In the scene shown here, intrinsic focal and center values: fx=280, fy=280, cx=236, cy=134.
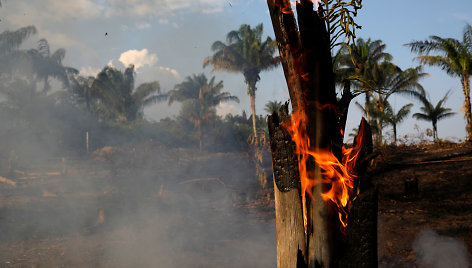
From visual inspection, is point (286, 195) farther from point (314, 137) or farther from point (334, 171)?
point (314, 137)

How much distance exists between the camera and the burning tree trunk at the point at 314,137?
2.10m

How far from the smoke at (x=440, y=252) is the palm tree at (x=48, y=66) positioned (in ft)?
110

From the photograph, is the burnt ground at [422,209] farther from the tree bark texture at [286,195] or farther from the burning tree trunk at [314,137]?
the tree bark texture at [286,195]

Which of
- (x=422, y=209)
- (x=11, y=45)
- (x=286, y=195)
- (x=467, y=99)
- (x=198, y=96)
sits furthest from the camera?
(x=198, y=96)

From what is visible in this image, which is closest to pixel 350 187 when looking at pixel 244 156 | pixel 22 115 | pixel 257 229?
pixel 257 229

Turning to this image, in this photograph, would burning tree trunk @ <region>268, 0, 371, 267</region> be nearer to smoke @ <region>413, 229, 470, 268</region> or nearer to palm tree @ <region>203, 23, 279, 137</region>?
smoke @ <region>413, 229, 470, 268</region>

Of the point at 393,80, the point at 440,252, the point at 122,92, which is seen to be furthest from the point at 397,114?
the point at 122,92

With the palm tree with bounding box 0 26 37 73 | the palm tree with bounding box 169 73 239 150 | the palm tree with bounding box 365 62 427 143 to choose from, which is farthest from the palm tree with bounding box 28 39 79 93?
the palm tree with bounding box 365 62 427 143

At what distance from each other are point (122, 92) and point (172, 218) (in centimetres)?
2718

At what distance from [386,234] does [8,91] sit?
32681 mm

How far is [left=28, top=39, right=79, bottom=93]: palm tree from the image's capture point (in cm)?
2797

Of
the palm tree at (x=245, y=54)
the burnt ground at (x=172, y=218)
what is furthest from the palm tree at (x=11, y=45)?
the palm tree at (x=245, y=54)

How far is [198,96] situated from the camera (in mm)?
41750

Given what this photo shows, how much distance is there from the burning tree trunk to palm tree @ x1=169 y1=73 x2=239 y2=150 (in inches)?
1419
